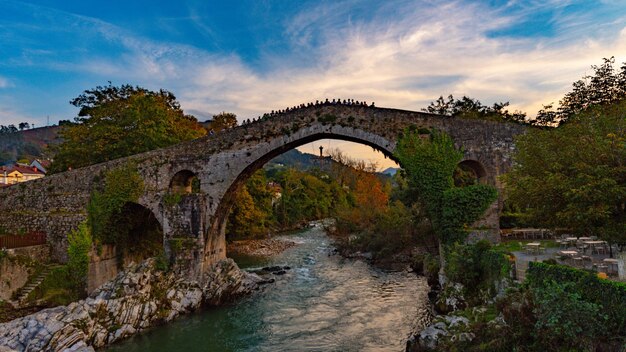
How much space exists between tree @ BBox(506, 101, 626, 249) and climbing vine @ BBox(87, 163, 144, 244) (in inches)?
625

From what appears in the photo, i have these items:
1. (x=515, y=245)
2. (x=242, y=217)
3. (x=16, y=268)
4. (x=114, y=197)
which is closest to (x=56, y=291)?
(x=16, y=268)

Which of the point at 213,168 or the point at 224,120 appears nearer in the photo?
the point at 213,168

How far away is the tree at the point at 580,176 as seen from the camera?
904cm

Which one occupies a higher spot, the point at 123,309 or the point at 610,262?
the point at 610,262

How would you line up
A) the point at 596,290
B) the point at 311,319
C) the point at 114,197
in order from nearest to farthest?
the point at 596,290 < the point at 311,319 < the point at 114,197

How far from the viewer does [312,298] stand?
17766 mm

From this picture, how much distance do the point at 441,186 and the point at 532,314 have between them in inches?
298

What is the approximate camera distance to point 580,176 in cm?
915

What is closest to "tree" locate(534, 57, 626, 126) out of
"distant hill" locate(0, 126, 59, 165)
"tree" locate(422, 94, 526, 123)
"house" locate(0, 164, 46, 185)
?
"tree" locate(422, 94, 526, 123)

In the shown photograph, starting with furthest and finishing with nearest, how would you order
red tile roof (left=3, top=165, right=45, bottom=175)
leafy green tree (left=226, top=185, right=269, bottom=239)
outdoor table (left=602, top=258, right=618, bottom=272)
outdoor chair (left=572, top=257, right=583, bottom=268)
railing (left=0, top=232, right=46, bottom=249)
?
red tile roof (left=3, top=165, right=45, bottom=175) < leafy green tree (left=226, top=185, right=269, bottom=239) < railing (left=0, top=232, right=46, bottom=249) < outdoor chair (left=572, top=257, right=583, bottom=268) < outdoor table (left=602, top=258, right=618, bottom=272)

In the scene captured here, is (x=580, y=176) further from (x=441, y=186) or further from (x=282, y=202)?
(x=282, y=202)

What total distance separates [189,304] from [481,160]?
13290 millimetres

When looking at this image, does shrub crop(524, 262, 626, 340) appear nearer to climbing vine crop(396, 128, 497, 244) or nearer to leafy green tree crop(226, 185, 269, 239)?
climbing vine crop(396, 128, 497, 244)

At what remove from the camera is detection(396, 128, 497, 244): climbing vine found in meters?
15.1
